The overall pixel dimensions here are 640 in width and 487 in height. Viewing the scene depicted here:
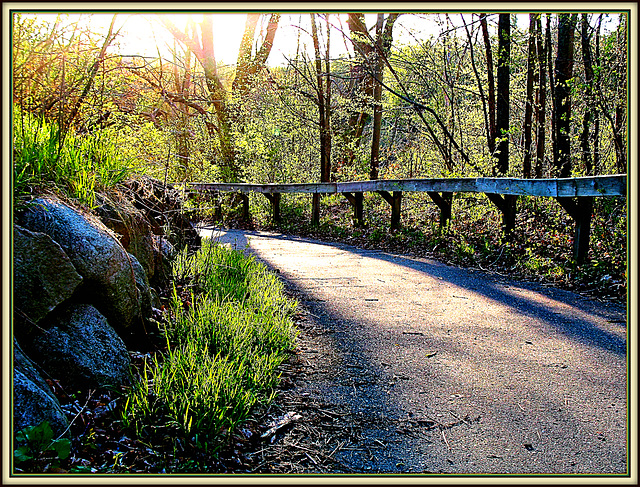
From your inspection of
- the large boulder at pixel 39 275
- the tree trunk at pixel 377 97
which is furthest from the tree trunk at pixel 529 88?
the large boulder at pixel 39 275

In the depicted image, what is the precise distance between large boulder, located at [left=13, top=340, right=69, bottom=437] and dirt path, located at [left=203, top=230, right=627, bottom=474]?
3.12 ft

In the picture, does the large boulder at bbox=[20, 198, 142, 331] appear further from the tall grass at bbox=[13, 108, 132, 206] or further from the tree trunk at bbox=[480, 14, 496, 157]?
the tree trunk at bbox=[480, 14, 496, 157]

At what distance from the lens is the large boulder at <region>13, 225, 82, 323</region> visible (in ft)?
9.29

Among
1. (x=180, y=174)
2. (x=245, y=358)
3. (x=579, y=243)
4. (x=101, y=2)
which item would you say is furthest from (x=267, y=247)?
(x=101, y=2)

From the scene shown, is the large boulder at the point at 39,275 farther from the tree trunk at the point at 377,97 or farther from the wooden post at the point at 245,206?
the wooden post at the point at 245,206

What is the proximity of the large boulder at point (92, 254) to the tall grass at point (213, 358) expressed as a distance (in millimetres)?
370

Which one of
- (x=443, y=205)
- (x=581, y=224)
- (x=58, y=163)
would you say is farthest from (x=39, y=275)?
(x=443, y=205)

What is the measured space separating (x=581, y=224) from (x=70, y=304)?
5630 mm

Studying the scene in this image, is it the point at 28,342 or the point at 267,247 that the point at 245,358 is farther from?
the point at 267,247

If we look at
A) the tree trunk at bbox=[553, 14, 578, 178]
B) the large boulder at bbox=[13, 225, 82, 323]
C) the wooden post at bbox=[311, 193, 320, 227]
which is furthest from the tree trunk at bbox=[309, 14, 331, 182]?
the large boulder at bbox=[13, 225, 82, 323]

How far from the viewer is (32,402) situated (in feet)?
7.69

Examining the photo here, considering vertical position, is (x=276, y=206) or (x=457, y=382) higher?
(x=276, y=206)

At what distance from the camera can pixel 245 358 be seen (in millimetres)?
3459

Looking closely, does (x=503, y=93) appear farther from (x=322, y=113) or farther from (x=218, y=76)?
(x=218, y=76)
